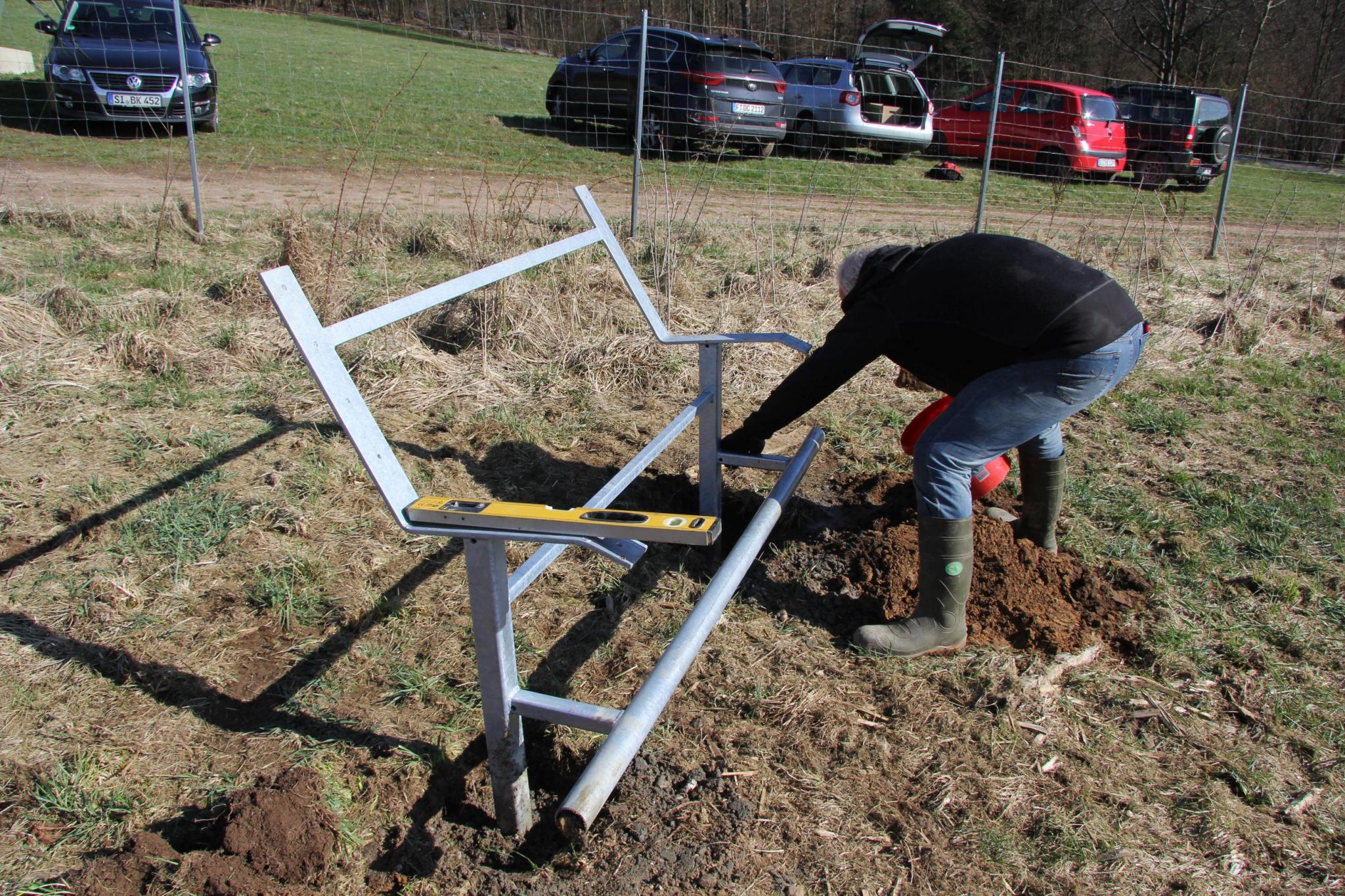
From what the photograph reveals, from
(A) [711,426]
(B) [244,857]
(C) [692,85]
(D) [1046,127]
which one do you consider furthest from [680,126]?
(B) [244,857]

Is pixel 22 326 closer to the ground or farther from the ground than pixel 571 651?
farther from the ground

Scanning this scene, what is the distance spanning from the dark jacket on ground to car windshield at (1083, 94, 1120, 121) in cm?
1315

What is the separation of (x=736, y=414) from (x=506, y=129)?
1022 centimetres

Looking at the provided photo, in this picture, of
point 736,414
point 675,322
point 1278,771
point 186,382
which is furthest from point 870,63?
point 1278,771

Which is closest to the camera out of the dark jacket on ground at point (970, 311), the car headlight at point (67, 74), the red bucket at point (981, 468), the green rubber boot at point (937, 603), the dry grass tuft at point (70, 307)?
the dark jacket on ground at point (970, 311)

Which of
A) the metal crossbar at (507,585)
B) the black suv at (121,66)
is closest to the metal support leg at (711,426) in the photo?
the metal crossbar at (507,585)

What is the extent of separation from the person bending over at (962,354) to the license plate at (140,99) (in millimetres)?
9609

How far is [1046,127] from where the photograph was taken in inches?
533

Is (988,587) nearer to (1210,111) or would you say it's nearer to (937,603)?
→ (937,603)

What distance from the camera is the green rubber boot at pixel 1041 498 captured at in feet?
10.9

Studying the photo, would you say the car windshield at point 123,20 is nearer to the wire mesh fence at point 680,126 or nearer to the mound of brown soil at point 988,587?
the wire mesh fence at point 680,126

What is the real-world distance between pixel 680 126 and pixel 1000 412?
9.63m

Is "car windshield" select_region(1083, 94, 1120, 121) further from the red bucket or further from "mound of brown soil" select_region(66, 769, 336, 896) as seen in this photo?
"mound of brown soil" select_region(66, 769, 336, 896)

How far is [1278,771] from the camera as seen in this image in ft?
8.39
